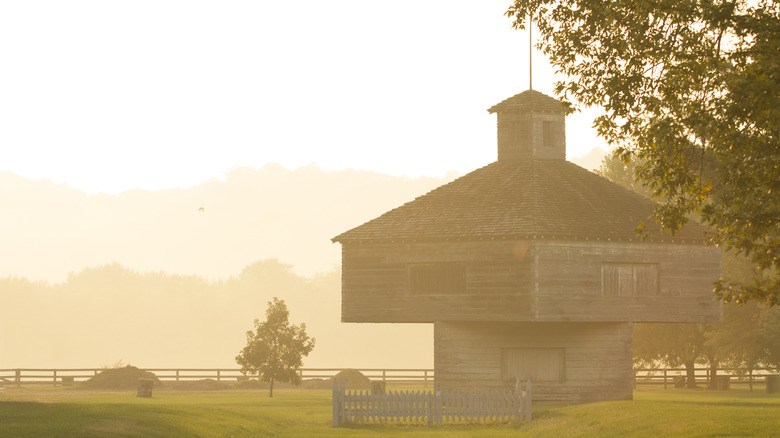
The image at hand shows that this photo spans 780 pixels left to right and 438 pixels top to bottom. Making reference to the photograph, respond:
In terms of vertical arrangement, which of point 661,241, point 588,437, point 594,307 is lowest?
point 588,437

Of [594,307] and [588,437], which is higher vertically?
[594,307]

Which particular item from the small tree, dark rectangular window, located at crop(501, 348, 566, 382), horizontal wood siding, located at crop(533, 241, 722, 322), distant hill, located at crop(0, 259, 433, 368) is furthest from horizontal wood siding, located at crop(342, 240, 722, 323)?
distant hill, located at crop(0, 259, 433, 368)

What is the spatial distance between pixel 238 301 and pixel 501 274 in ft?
376

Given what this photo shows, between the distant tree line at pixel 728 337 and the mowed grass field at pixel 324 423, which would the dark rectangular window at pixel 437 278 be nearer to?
the mowed grass field at pixel 324 423

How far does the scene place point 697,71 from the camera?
2169 centimetres

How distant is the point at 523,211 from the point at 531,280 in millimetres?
2957

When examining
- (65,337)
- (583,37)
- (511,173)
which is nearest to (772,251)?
(583,37)

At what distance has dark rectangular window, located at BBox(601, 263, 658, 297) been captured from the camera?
38531 mm

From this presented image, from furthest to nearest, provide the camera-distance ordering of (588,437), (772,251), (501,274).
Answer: (501,274) < (588,437) < (772,251)

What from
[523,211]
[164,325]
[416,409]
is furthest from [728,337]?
[164,325]

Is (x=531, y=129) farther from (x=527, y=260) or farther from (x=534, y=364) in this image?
(x=534, y=364)

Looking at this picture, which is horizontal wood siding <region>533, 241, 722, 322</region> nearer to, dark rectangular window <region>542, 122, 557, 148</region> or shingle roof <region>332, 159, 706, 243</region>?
shingle roof <region>332, 159, 706, 243</region>

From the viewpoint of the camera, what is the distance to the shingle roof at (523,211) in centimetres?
3838

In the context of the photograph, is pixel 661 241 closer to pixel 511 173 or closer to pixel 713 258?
pixel 713 258
